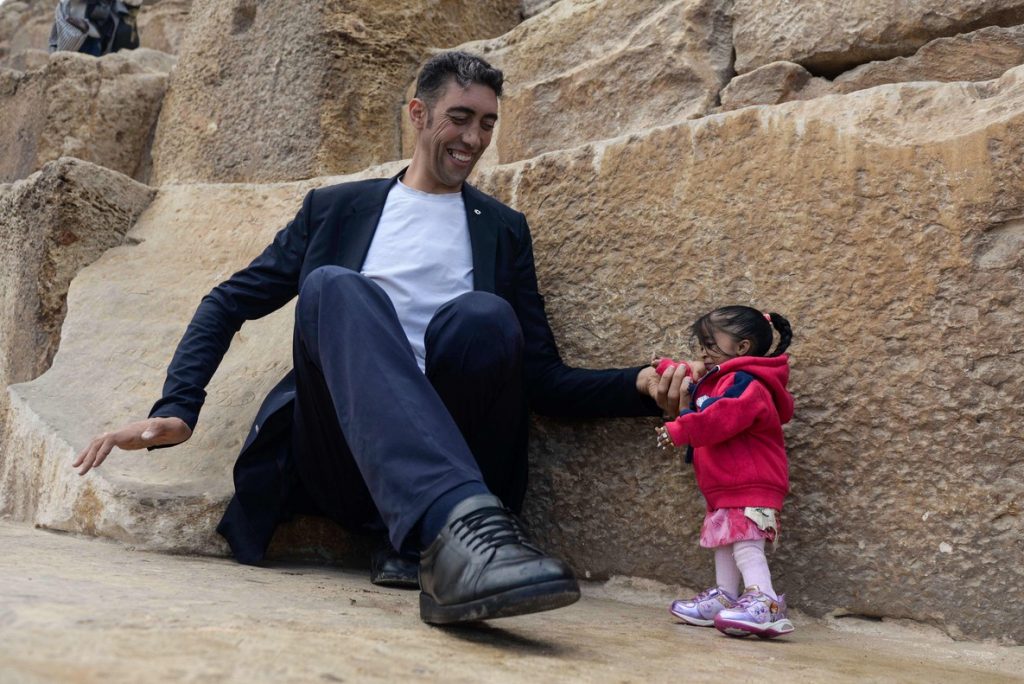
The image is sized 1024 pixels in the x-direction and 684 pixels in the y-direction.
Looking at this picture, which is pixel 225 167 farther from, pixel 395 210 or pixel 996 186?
pixel 996 186

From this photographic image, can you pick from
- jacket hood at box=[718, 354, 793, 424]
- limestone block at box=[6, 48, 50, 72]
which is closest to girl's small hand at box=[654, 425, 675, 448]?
jacket hood at box=[718, 354, 793, 424]

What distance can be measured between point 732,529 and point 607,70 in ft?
5.19

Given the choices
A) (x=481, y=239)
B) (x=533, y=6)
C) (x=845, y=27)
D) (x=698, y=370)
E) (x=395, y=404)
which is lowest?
(x=395, y=404)

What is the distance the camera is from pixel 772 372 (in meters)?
1.96

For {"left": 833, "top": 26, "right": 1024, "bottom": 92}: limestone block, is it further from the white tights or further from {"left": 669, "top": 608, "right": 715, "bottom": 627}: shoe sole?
{"left": 669, "top": 608, "right": 715, "bottom": 627}: shoe sole

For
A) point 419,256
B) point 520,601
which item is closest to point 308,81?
point 419,256

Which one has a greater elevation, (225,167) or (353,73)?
(353,73)

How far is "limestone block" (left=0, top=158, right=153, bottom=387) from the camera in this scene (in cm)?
328

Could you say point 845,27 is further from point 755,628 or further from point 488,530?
A: point 488,530

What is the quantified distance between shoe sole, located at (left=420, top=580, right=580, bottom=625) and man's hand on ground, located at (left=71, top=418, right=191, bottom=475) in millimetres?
829

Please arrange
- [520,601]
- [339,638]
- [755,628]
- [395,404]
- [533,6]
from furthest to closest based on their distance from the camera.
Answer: [533,6], [755,628], [395,404], [520,601], [339,638]

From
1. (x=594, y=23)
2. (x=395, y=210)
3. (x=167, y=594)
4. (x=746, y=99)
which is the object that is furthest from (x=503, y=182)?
(x=167, y=594)

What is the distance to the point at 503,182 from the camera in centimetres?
267

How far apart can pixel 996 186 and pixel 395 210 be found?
1.22 meters
